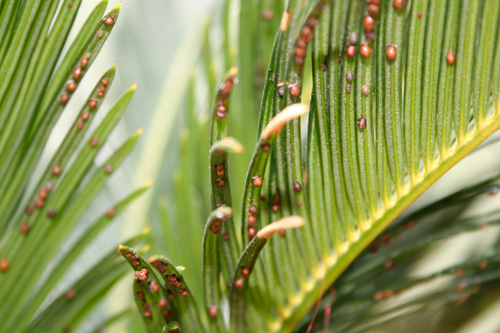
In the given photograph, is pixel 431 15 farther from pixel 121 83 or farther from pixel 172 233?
pixel 121 83

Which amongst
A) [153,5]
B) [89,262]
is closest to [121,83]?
[153,5]

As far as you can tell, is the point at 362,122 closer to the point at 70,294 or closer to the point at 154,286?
the point at 154,286

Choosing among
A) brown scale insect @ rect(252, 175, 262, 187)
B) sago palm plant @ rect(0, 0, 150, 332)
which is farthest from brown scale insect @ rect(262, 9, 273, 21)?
brown scale insect @ rect(252, 175, 262, 187)

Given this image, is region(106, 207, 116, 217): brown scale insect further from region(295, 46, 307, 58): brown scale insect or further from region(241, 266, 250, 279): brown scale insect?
region(295, 46, 307, 58): brown scale insect

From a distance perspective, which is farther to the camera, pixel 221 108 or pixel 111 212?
pixel 111 212

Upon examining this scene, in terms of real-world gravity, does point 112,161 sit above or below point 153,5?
below

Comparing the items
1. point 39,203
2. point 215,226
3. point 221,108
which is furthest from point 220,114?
point 39,203
